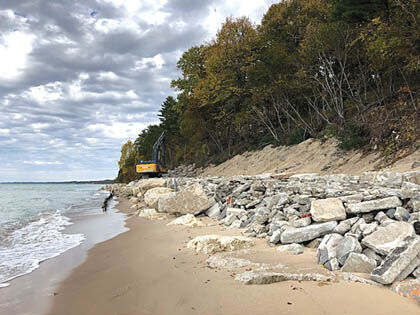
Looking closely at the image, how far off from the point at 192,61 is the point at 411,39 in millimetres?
21894

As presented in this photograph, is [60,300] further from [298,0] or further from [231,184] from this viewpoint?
[298,0]

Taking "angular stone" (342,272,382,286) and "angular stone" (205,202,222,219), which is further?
"angular stone" (205,202,222,219)

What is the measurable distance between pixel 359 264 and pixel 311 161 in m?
12.4

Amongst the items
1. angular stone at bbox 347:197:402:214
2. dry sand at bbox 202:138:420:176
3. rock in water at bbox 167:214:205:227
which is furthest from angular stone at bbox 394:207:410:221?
dry sand at bbox 202:138:420:176

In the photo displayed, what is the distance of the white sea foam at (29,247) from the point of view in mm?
5184

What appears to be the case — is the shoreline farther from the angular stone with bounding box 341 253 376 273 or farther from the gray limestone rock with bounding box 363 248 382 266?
the gray limestone rock with bounding box 363 248 382 266

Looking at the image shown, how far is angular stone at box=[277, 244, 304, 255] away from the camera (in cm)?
415

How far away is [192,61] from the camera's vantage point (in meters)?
29.4

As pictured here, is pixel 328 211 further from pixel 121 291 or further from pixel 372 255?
pixel 121 291

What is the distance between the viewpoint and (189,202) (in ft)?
30.7

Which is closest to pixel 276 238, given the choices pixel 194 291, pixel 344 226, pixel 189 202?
pixel 344 226

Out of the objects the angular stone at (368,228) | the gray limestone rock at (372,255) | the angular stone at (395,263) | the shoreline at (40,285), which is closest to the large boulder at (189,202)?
the shoreline at (40,285)

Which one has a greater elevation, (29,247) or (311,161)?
(311,161)

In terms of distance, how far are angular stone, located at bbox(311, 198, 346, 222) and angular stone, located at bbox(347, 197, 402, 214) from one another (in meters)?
0.16
